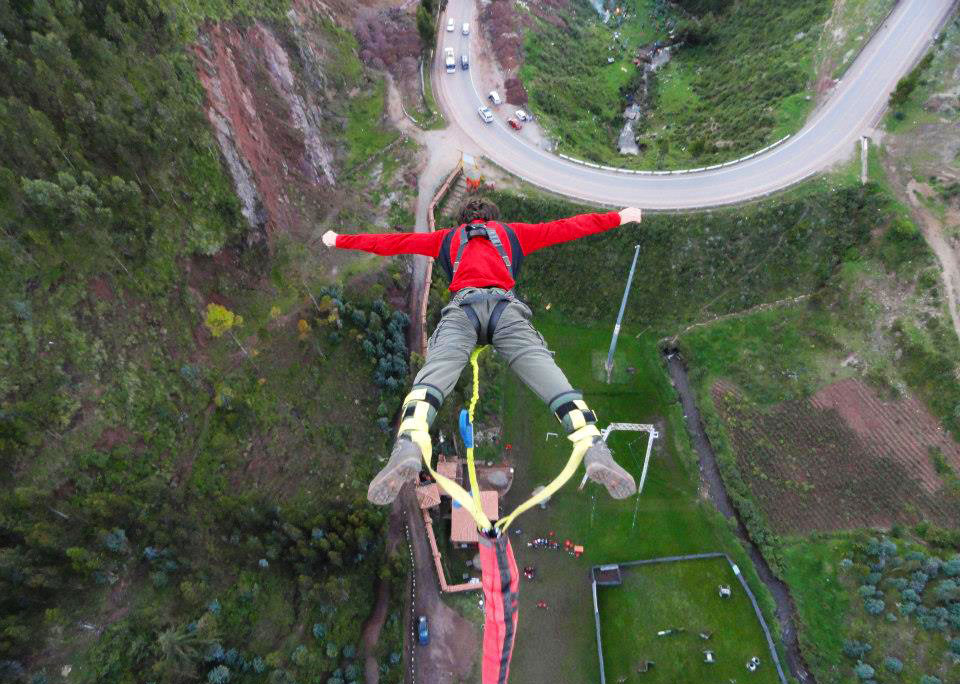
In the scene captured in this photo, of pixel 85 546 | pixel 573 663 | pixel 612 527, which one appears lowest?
pixel 573 663

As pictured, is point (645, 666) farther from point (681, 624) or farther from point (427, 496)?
point (427, 496)

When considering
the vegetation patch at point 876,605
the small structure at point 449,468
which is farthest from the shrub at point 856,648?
the small structure at point 449,468

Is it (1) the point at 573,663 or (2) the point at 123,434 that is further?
(1) the point at 573,663

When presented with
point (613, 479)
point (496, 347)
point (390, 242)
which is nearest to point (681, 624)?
point (496, 347)

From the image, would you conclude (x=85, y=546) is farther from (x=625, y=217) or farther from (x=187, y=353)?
(x=625, y=217)

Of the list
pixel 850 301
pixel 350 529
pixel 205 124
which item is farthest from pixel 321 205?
pixel 850 301

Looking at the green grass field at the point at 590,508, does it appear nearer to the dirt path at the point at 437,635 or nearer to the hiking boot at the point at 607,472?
the dirt path at the point at 437,635

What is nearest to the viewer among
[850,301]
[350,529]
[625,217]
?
[625,217]

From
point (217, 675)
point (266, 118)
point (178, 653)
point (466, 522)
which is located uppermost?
point (266, 118)
